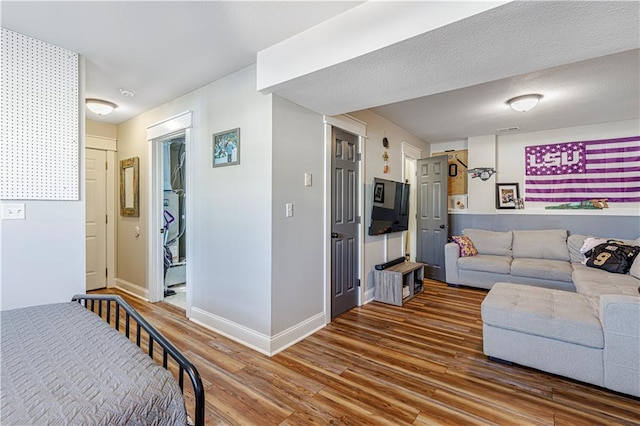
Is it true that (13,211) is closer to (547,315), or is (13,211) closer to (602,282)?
(547,315)

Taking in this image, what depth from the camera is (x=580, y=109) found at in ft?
12.3

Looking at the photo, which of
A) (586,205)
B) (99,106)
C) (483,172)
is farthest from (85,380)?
(586,205)

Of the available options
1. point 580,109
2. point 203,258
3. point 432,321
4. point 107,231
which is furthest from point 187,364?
point 580,109

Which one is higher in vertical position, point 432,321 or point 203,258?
point 203,258

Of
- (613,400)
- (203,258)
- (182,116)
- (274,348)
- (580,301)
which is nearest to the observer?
(613,400)

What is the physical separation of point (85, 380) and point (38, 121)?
2057 mm

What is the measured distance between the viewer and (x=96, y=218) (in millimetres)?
4238

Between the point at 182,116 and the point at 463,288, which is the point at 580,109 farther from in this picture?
the point at 182,116

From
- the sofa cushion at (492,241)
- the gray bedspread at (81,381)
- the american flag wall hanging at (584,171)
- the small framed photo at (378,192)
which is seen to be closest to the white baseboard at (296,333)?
the gray bedspread at (81,381)

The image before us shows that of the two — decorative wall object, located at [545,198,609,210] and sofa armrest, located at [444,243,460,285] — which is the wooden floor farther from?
decorative wall object, located at [545,198,609,210]

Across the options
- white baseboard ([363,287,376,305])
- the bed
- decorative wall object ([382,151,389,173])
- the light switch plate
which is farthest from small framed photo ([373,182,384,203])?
the light switch plate

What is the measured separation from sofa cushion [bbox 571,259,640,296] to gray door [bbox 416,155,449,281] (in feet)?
5.62

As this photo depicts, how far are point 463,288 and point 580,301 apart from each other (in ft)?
7.08

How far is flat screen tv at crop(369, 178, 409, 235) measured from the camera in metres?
3.75
